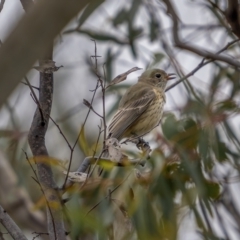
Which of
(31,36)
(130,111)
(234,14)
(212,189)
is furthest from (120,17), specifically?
(31,36)

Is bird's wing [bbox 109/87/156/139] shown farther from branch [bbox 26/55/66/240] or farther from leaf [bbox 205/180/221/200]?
branch [bbox 26/55/66/240]

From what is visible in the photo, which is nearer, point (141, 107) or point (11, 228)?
point (11, 228)

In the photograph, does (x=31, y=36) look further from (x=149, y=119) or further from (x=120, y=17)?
(x=149, y=119)

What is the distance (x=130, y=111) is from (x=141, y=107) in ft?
0.44

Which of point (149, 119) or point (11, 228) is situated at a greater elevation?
point (149, 119)

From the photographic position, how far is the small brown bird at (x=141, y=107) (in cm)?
477

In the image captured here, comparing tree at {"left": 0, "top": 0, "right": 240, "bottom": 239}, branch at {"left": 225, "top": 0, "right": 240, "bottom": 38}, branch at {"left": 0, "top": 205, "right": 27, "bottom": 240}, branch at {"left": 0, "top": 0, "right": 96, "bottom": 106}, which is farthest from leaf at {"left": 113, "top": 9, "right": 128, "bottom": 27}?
branch at {"left": 0, "top": 0, "right": 96, "bottom": 106}

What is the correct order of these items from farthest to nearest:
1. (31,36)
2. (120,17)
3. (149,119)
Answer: (149,119) < (120,17) < (31,36)

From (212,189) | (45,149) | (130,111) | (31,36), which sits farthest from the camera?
(130,111)

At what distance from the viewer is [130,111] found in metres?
5.02

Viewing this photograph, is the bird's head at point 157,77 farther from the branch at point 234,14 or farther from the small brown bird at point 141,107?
the branch at point 234,14

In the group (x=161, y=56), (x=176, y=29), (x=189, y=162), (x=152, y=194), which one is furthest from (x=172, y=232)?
(x=161, y=56)

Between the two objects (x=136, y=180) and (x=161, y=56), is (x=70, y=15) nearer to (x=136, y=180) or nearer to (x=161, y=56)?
(x=136, y=180)

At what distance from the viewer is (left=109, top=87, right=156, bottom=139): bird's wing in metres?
4.72
